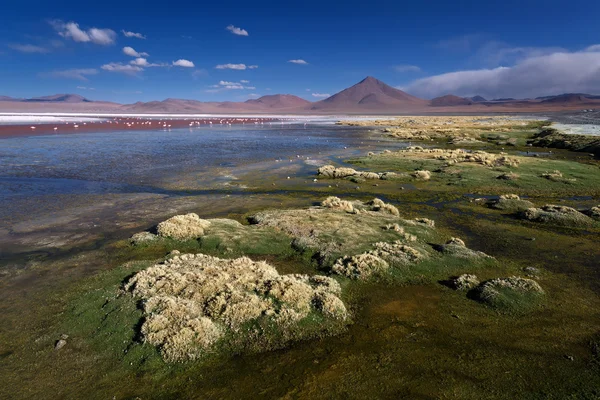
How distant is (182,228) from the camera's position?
19.7m

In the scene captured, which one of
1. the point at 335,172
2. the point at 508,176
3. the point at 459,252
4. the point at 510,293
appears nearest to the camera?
the point at 510,293

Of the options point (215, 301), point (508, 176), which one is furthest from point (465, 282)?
point (508, 176)

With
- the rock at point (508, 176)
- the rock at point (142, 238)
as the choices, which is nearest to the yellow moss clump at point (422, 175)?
the rock at point (508, 176)

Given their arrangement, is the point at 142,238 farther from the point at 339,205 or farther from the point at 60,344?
the point at 339,205

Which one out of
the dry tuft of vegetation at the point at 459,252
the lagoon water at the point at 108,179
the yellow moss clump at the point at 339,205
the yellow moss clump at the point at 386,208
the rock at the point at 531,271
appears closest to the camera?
the rock at the point at 531,271

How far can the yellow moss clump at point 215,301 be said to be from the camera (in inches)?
432

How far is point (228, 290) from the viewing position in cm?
1311

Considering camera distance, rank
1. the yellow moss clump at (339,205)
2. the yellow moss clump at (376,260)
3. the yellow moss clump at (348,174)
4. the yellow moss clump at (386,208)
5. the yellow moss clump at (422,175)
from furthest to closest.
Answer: the yellow moss clump at (348,174)
the yellow moss clump at (422,175)
the yellow moss clump at (386,208)
the yellow moss clump at (339,205)
the yellow moss clump at (376,260)

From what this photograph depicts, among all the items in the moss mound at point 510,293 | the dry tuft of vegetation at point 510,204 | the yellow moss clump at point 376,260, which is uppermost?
the yellow moss clump at point 376,260

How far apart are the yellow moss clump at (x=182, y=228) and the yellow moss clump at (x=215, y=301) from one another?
4245mm

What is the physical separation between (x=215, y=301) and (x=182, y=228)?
8.33 metres

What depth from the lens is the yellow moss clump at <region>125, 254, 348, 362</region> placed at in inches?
432

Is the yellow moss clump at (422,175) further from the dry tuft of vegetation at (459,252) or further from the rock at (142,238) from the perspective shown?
the rock at (142,238)

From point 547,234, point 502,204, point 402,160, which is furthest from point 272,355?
point 402,160
